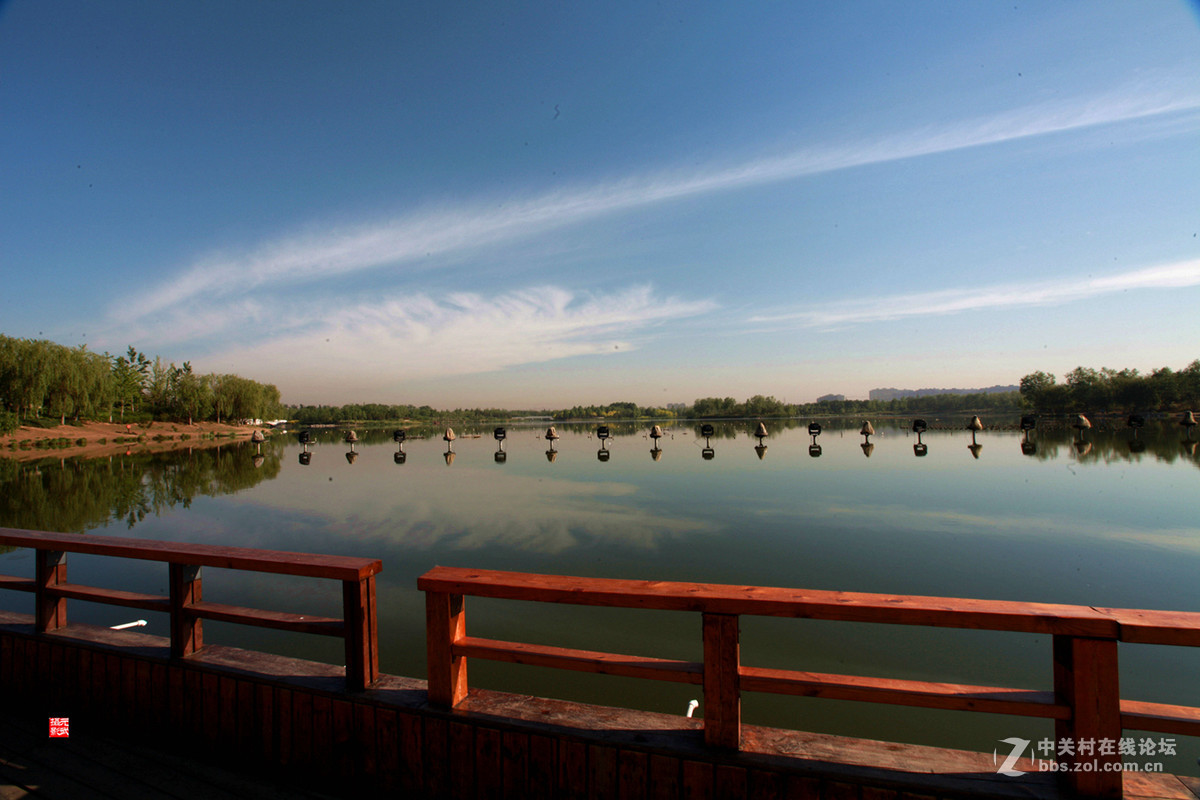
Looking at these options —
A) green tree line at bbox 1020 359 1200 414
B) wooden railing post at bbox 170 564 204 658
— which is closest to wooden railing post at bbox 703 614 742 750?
wooden railing post at bbox 170 564 204 658

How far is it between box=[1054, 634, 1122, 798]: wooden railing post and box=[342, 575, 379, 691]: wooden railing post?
2.87 metres

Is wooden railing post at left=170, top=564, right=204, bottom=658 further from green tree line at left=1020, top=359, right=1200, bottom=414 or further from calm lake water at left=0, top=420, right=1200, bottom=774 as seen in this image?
green tree line at left=1020, top=359, right=1200, bottom=414

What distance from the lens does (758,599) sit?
2008 mm

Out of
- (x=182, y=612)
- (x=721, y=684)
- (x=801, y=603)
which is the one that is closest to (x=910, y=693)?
(x=801, y=603)

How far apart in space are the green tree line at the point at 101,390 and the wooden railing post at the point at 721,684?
56.8 meters

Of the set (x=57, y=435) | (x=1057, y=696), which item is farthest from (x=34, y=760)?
(x=57, y=435)

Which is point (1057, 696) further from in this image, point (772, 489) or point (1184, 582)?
point (772, 489)

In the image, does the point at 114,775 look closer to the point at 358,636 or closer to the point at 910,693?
the point at 358,636

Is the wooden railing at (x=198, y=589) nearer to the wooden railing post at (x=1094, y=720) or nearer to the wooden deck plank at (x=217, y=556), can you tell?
the wooden deck plank at (x=217, y=556)

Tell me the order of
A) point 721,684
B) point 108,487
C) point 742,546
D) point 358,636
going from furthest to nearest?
point 108,487 → point 742,546 → point 358,636 → point 721,684

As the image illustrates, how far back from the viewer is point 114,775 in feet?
8.50

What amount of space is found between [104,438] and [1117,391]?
100 metres

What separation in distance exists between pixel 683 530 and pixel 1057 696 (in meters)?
7.97

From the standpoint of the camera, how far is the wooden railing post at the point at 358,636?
8.41 ft
